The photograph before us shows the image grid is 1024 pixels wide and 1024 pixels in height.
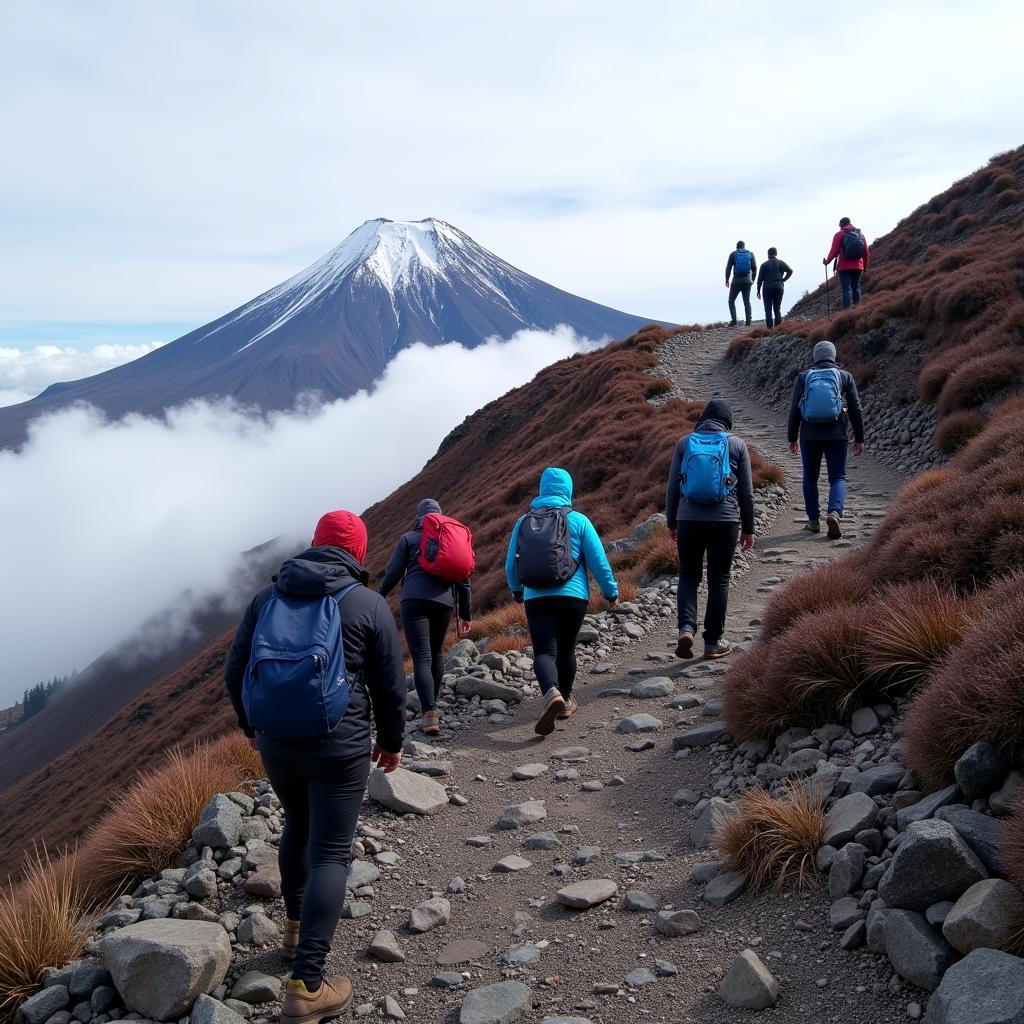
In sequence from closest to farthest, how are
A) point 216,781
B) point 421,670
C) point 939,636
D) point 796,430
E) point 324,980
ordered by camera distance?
point 324,980, point 939,636, point 216,781, point 421,670, point 796,430

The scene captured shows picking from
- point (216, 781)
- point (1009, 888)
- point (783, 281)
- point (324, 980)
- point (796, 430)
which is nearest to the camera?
point (1009, 888)

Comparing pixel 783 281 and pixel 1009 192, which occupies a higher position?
pixel 1009 192

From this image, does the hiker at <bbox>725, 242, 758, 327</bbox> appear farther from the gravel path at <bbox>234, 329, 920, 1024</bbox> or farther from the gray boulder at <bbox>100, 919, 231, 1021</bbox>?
the gray boulder at <bbox>100, 919, 231, 1021</bbox>

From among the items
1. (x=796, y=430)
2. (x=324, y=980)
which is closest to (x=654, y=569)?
(x=796, y=430)

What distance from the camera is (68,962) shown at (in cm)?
425

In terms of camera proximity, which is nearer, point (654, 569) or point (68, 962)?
point (68, 962)

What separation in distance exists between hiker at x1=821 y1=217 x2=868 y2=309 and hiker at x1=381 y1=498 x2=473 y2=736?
1930cm

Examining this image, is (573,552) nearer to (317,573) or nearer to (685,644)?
(685,644)

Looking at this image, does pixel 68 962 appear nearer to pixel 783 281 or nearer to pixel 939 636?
pixel 939 636

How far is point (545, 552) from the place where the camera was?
23.1ft

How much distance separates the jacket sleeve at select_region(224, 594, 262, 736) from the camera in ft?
13.6

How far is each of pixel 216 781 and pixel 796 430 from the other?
28.8 ft

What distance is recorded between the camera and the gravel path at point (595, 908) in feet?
11.6

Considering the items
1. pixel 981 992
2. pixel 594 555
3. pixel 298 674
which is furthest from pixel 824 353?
pixel 981 992
